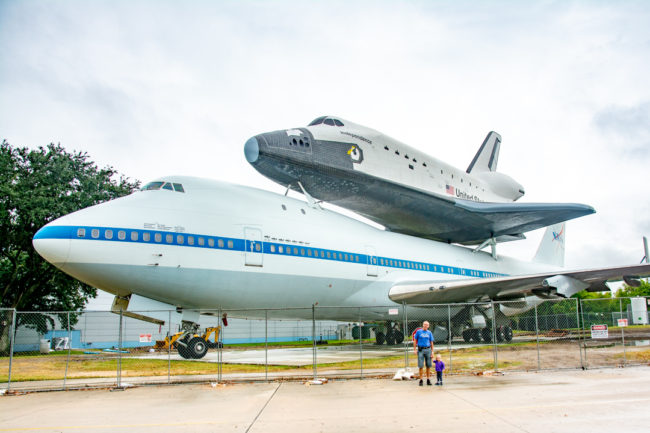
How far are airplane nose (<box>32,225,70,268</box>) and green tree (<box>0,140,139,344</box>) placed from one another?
12270 mm

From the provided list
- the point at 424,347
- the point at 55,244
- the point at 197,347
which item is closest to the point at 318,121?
the point at 197,347

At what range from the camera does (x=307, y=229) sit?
1554 centimetres

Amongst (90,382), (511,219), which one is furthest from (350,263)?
(511,219)

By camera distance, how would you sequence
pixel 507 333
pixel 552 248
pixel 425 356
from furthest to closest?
pixel 552 248
pixel 507 333
pixel 425 356

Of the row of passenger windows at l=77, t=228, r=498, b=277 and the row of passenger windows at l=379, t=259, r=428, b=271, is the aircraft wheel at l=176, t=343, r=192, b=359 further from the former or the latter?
the row of passenger windows at l=379, t=259, r=428, b=271

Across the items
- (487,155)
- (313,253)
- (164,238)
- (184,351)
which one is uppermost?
(487,155)

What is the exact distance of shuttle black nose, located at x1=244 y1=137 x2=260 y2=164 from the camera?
17.2 meters

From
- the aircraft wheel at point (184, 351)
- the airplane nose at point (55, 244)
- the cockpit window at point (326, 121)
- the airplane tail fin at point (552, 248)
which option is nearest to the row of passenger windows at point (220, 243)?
the airplane nose at point (55, 244)

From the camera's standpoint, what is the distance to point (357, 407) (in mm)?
7477

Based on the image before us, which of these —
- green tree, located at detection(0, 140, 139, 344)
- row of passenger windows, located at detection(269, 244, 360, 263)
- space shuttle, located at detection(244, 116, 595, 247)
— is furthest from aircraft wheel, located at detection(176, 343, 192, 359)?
green tree, located at detection(0, 140, 139, 344)

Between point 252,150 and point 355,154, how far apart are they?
4.65m

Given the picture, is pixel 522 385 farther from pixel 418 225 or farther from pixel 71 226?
pixel 418 225

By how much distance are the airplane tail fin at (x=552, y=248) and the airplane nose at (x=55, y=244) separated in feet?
97.3

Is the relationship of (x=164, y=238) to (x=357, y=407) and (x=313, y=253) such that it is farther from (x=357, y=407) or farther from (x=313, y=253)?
(x=357, y=407)
